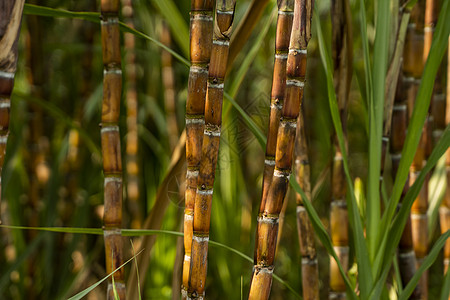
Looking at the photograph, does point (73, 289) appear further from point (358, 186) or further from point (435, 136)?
point (435, 136)

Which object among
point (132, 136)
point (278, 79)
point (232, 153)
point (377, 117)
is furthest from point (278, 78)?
point (132, 136)

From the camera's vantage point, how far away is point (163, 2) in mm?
451

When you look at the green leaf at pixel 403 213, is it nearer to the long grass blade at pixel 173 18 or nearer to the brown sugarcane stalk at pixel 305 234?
the brown sugarcane stalk at pixel 305 234

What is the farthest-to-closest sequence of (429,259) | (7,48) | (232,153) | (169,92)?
(169,92) < (232,153) < (429,259) < (7,48)

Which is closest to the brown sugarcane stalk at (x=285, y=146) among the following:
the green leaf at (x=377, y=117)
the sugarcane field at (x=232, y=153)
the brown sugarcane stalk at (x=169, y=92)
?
the sugarcane field at (x=232, y=153)

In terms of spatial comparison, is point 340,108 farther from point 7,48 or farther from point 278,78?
point 7,48

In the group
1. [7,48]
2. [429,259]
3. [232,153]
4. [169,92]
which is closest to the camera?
[7,48]

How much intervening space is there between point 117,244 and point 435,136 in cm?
54

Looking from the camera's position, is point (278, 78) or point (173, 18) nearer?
point (278, 78)

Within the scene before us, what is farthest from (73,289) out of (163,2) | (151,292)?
(163,2)

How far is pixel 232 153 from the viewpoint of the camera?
2.40 feet

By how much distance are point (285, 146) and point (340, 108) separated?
0.20 m

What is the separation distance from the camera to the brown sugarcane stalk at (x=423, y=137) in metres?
0.58

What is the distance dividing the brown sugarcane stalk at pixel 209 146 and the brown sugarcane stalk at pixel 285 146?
43 millimetres
